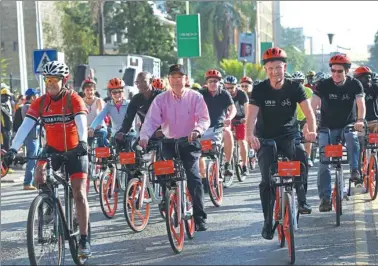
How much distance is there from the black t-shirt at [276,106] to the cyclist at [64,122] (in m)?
1.78

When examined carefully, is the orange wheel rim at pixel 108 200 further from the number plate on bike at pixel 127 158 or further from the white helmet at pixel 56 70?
the white helmet at pixel 56 70

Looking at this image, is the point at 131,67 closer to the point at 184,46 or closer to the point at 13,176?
the point at 184,46

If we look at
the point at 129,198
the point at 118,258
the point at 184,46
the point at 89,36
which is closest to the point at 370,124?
the point at 129,198

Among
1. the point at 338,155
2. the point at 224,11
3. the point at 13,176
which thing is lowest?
the point at 13,176

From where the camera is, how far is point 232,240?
9312mm

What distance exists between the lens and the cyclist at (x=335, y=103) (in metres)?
10.5

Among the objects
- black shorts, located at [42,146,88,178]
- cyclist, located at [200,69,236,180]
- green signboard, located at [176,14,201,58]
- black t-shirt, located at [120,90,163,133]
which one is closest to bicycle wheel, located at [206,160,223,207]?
cyclist, located at [200,69,236,180]

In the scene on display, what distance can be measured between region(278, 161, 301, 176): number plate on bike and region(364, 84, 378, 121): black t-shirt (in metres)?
5.18

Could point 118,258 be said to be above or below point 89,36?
below

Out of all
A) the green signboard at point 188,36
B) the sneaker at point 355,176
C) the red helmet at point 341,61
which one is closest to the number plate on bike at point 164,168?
the red helmet at point 341,61

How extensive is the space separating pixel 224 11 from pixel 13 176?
4295cm

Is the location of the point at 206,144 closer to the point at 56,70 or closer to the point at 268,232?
the point at 268,232

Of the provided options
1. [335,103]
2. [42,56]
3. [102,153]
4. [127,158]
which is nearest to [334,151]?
[335,103]

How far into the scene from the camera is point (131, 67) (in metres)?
35.2
